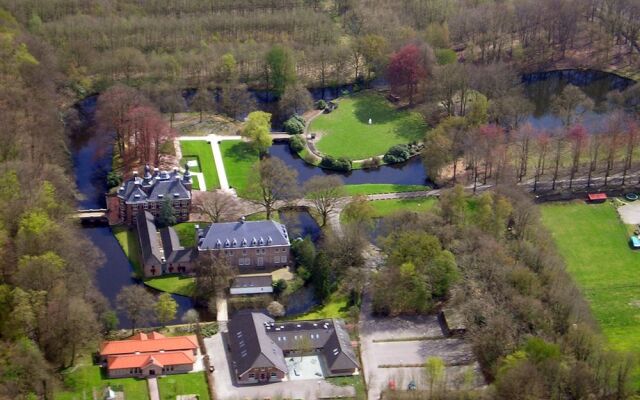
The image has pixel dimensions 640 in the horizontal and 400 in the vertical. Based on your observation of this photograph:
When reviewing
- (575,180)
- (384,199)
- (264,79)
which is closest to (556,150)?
(575,180)

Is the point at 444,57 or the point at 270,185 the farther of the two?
the point at 444,57

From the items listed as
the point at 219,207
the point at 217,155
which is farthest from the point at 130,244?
the point at 217,155

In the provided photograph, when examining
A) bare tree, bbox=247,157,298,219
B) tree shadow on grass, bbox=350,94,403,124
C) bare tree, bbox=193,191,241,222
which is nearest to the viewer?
bare tree, bbox=193,191,241,222

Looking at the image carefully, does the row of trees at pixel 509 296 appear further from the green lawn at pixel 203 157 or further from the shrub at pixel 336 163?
the green lawn at pixel 203 157

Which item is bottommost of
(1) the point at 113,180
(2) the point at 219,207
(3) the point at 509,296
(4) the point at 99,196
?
(4) the point at 99,196

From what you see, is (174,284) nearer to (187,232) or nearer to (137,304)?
(137,304)

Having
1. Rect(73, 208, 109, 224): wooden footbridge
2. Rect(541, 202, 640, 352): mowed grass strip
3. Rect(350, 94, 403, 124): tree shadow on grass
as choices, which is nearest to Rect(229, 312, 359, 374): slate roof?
Rect(541, 202, 640, 352): mowed grass strip

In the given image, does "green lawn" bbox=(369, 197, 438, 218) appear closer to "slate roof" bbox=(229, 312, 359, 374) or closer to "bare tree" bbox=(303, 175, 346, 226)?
"bare tree" bbox=(303, 175, 346, 226)

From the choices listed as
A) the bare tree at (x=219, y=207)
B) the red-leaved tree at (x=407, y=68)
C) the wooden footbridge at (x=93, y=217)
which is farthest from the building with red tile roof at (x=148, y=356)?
the red-leaved tree at (x=407, y=68)
